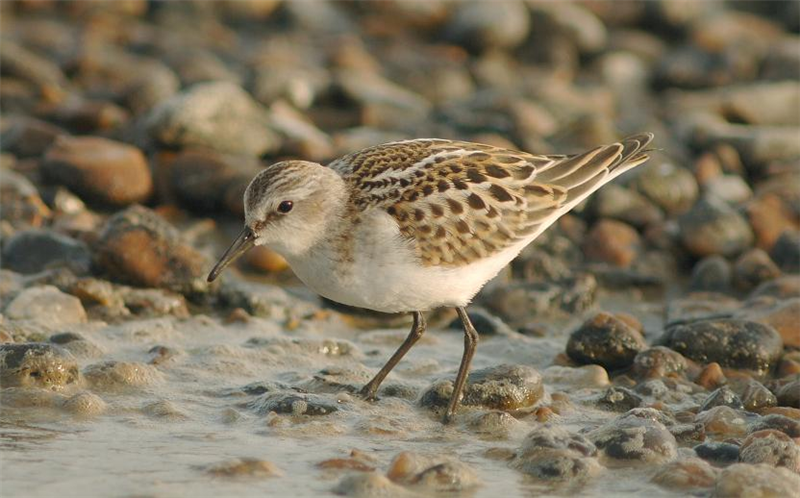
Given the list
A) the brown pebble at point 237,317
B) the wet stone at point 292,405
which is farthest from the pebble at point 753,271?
the wet stone at point 292,405

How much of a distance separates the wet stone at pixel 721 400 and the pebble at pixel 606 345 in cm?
92

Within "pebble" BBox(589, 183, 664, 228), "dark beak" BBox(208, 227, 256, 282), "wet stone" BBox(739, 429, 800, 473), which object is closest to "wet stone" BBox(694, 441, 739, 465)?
"wet stone" BBox(739, 429, 800, 473)

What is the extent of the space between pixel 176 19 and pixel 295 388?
1141 cm

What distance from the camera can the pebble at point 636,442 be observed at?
7180 mm

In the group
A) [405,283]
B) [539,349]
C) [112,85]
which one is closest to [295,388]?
[405,283]

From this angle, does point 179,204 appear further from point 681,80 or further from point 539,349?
point 681,80

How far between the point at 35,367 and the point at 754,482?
4.31 meters

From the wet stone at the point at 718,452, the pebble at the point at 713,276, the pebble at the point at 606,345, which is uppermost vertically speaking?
the pebble at the point at 713,276

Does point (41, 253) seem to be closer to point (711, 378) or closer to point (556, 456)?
point (556, 456)

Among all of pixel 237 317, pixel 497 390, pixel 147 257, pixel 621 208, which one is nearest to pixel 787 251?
pixel 621 208

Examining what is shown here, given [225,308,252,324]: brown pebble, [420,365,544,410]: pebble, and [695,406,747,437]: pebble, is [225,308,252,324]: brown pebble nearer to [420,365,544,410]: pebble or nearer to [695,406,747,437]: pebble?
[420,365,544,410]: pebble

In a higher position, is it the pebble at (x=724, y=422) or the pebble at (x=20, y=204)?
the pebble at (x=20, y=204)

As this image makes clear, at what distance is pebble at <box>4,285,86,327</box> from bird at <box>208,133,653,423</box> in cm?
187

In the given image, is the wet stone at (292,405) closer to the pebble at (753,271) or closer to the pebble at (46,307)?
the pebble at (46,307)
